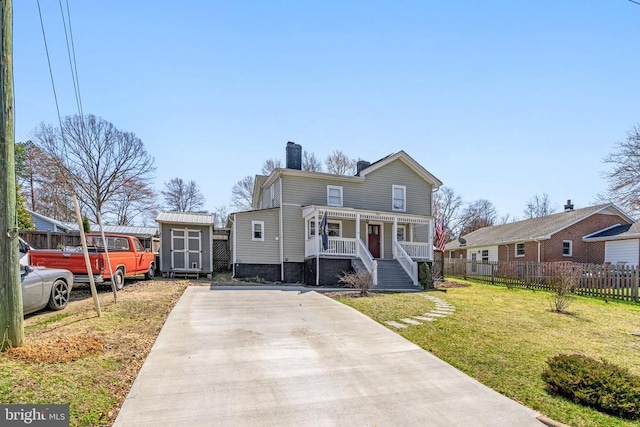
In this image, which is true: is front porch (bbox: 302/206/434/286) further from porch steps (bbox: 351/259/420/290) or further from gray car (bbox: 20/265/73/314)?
gray car (bbox: 20/265/73/314)

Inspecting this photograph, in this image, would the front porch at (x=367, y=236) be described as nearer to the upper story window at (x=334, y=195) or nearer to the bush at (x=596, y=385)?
the upper story window at (x=334, y=195)

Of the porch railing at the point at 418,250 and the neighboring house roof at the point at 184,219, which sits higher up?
the neighboring house roof at the point at 184,219

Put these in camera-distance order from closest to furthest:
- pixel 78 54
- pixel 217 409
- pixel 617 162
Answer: pixel 217 409 → pixel 78 54 → pixel 617 162

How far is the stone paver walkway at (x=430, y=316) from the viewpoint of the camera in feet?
24.1

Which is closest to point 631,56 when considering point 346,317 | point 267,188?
point 346,317

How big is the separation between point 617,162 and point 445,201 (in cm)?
2234

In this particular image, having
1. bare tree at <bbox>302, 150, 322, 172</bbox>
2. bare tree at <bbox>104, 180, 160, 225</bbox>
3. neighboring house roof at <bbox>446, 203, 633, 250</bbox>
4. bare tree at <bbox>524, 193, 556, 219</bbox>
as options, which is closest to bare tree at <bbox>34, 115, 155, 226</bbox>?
bare tree at <bbox>104, 180, 160, 225</bbox>

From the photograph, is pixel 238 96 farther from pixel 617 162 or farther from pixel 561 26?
pixel 617 162

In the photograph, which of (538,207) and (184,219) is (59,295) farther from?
(538,207)

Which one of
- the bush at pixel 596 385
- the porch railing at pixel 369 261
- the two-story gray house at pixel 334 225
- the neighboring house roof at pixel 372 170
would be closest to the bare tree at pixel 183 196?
the neighboring house roof at pixel 372 170

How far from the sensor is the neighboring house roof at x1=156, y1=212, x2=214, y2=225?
605 inches

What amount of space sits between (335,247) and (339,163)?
71.2 ft

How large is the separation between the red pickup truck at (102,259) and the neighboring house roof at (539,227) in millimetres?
24004

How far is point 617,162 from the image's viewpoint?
72.7ft
